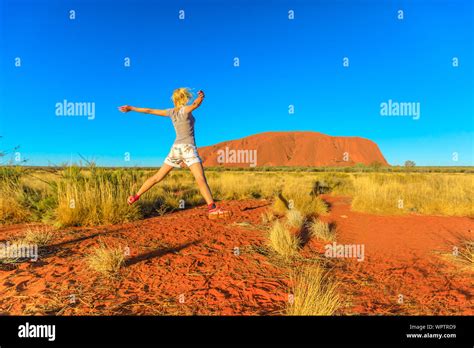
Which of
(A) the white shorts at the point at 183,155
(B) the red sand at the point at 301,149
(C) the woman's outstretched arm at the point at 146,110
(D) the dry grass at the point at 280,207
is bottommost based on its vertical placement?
(D) the dry grass at the point at 280,207

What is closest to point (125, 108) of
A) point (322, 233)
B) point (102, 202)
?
point (102, 202)

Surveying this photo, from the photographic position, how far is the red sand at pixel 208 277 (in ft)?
8.14

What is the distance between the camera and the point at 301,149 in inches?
5448

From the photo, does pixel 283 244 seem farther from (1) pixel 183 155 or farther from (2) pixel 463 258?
(2) pixel 463 258

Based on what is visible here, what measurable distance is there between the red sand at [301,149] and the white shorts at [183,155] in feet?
382

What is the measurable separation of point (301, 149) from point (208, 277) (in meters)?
139

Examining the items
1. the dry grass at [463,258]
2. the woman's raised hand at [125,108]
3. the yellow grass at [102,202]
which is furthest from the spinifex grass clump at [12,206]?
the dry grass at [463,258]

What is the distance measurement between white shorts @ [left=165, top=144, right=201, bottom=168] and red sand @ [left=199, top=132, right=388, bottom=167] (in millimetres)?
116376

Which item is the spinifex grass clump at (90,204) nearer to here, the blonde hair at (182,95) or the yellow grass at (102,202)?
the yellow grass at (102,202)

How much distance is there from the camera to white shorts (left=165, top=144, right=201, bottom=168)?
192 inches

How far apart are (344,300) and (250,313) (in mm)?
844

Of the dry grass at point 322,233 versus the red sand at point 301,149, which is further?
the red sand at point 301,149

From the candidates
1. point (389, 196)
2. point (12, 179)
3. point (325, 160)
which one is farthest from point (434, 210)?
point (325, 160)

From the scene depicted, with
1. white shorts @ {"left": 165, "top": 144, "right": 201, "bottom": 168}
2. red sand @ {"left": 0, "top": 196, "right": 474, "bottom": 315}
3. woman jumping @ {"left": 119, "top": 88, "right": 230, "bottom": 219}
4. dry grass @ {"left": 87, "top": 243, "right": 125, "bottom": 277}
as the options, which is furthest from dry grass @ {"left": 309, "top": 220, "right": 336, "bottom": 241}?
dry grass @ {"left": 87, "top": 243, "right": 125, "bottom": 277}
